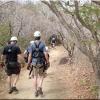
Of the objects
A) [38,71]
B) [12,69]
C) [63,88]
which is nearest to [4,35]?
[63,88]

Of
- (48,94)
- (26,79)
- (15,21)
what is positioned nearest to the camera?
(48,94)

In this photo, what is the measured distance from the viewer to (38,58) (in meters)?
13.4

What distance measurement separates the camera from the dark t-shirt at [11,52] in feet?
45.0

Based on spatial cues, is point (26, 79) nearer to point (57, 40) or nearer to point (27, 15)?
point (27, 15)

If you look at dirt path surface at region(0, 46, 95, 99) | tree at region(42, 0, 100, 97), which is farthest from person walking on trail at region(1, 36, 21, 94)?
tree at region(42, 0, 100, 97)

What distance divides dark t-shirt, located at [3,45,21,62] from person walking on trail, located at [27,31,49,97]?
2.05 ft

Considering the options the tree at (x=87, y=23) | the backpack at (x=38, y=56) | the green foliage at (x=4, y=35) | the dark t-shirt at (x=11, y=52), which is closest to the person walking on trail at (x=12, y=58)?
the dark t-shirt at (x=11, y=52)

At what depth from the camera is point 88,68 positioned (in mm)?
18422

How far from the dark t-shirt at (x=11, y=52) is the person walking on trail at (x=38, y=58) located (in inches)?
24.6

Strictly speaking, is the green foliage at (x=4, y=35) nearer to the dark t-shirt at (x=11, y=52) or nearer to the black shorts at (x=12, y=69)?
the black shorts at (x=12, y=69)

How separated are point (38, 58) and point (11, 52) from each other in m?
1.04

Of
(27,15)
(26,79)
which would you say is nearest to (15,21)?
(27,15)

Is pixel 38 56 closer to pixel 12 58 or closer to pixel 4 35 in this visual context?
pixel 12 58

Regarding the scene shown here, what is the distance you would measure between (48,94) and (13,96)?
1.22 meters
